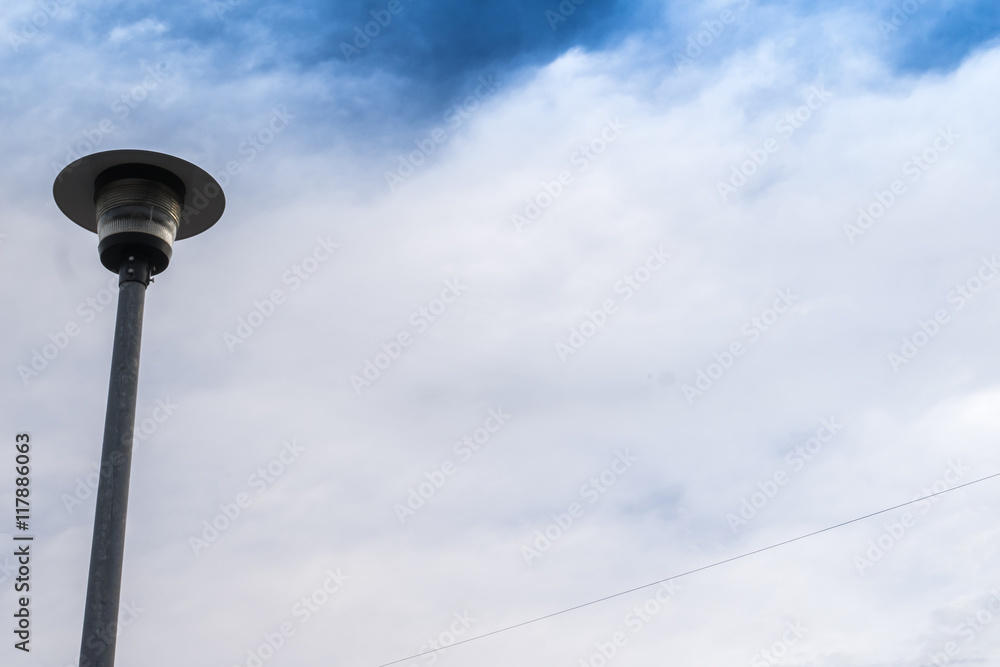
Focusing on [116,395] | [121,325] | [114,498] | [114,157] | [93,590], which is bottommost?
[93,590]

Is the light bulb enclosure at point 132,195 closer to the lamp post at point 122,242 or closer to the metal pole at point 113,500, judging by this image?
the lamp post at point 122,242

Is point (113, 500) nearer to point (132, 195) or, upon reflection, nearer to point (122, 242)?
point (122, 242)

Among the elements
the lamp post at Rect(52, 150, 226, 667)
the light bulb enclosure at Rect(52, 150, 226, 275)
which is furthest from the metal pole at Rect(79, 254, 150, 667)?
the light bulb enclosure at Rect(52, 150, 226, 275)

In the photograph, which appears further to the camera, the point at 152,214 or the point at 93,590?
the point at 152,214

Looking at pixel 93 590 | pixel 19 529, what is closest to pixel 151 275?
pixel 93 590

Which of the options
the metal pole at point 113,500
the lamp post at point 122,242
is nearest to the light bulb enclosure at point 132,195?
the lamp post at point 122,242

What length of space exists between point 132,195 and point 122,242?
1.18ft

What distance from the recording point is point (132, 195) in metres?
6.04

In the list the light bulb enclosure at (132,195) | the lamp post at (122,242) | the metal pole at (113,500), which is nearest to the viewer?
the metal pole at (113,500)

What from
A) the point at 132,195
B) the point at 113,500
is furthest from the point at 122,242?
the point at 113,500

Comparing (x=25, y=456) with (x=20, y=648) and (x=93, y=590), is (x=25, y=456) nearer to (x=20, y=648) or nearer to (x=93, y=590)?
Answer: (x=20, y=648)

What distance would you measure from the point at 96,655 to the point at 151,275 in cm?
251

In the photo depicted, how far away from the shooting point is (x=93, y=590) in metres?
4.93

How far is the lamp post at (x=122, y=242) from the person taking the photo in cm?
498
